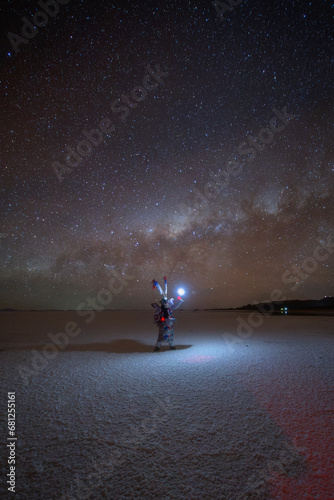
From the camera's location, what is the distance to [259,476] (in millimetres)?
2812

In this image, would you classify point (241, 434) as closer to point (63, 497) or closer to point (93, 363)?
point (63, 497)

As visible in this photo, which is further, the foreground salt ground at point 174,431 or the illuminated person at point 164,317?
the illuminated person at point 164,317

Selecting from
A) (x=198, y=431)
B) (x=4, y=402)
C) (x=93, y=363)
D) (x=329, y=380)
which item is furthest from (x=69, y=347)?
(x=329, y=380)

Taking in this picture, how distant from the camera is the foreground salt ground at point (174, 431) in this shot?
2.71 metres

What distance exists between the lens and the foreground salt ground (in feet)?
8.88

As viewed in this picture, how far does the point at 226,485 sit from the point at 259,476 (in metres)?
0.42
